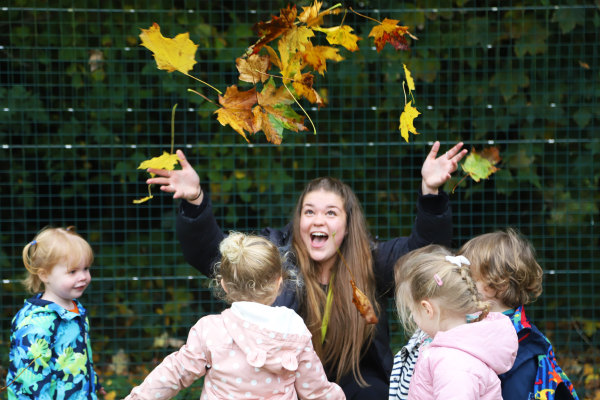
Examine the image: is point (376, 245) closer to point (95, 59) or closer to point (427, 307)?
point (427, 307)

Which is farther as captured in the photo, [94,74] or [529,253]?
[94,74]

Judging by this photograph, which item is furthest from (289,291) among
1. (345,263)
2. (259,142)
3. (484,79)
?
(484,79)

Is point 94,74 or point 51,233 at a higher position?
point 94,74

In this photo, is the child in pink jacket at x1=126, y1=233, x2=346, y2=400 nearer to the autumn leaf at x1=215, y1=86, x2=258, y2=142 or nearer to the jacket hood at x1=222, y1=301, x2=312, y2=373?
the jacket hood at x1=222, y1=301, x2=312, y2=373

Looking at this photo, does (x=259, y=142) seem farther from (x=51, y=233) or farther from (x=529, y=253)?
(x=529, y=253)

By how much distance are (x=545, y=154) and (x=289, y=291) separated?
1971 mm

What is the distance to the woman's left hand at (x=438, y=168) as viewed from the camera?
2.63m

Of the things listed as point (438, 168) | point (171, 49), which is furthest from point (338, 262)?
point (171, 49)

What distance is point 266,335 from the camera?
86.9 inches

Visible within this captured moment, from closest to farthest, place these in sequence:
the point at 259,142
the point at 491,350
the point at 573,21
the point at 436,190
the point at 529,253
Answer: the point at 491,350, the point at 529,253, the point at 436,190, the point at 573,21, the point at 259,142

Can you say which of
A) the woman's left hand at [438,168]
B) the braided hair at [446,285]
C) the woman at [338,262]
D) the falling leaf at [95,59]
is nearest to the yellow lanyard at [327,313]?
the woman at [338,262]

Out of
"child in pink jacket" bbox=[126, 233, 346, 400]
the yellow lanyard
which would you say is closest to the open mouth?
the yellow lanyard

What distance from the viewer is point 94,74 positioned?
411 cm

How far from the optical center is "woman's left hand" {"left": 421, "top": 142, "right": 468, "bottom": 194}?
263cm
